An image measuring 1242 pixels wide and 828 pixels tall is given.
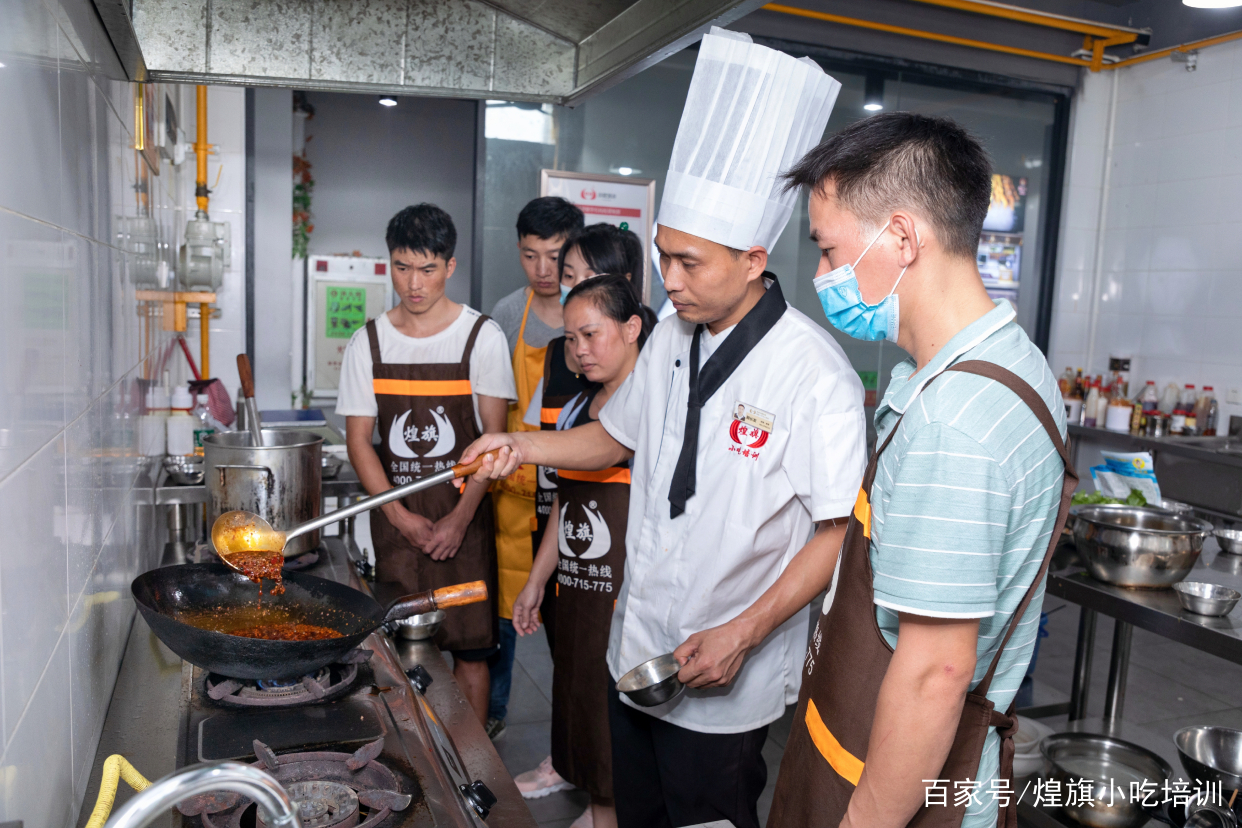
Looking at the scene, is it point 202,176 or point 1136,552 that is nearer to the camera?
point 1136,552

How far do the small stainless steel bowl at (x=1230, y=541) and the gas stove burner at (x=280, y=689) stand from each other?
2328 millimetres

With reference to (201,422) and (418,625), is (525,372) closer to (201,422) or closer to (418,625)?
(201,422)

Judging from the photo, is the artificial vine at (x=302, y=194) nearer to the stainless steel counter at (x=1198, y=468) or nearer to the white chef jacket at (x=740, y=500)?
the stainless steel counter at (x=1198, y=468)

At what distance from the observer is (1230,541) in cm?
245

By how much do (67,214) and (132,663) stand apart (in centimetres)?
83

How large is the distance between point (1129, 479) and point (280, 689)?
8.09 feet

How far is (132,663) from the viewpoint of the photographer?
1493 mm

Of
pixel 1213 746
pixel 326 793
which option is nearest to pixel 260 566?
pixel 326 793

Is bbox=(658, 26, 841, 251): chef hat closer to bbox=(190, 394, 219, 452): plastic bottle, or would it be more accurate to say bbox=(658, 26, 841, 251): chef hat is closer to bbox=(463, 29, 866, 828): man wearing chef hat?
bbox=(463, 29, 866, 828): man wearing chef hat

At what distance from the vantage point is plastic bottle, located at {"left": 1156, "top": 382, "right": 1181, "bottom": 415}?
181 inches

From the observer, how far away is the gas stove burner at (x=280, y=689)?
4.29 ft

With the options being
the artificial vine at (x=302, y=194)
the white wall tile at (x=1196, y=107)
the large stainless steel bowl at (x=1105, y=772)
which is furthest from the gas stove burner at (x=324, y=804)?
the artificial vine at (x=302, y=194)

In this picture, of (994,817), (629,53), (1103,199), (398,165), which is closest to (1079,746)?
(994,817)

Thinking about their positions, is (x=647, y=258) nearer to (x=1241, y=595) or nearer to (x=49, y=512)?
(x=1241, y=595)
